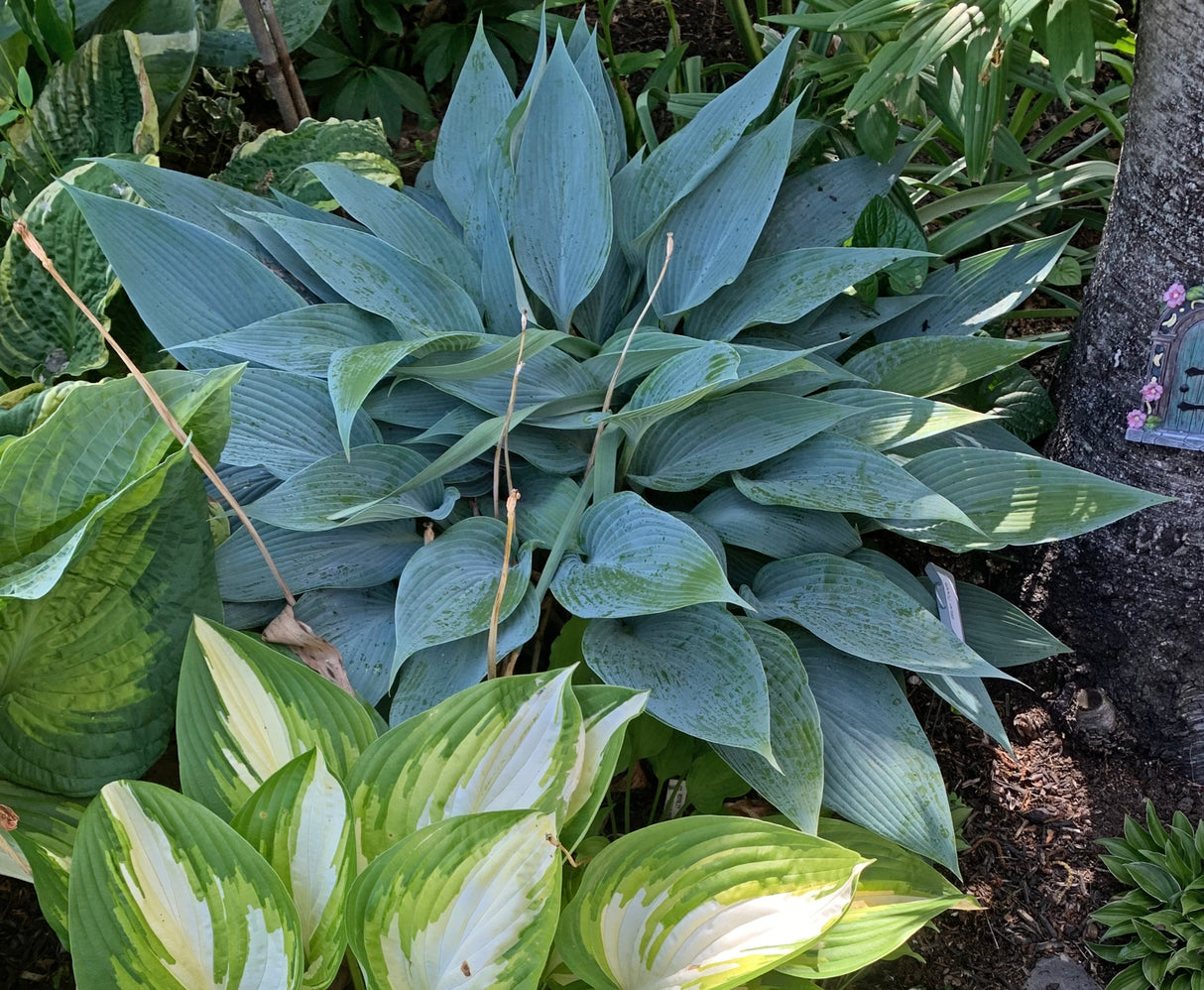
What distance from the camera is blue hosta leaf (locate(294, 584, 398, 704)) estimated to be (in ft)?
3.76

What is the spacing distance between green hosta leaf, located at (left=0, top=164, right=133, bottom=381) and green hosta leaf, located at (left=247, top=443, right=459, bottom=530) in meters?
0.43

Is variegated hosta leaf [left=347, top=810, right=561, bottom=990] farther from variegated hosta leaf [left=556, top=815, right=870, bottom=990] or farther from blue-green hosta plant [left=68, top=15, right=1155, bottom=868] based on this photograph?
blue-green hosta plant [left=68, top=15, right=1155, bottom=868]

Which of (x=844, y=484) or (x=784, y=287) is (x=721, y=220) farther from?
(x=844, y=484)

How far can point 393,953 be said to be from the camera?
837 mm

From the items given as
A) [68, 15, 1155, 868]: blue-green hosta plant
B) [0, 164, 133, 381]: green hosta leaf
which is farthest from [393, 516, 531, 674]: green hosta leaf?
[0, 164, 133, 381]: green hosta leaf

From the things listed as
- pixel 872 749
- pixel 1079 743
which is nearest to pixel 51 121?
pixel 872 749

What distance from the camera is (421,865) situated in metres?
0.82

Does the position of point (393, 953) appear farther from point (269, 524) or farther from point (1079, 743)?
point (1079, 743)

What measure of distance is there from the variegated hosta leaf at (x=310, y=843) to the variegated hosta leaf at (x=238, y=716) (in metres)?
0.08

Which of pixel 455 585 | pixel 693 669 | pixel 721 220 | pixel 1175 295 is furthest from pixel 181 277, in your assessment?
pixel 1175 295

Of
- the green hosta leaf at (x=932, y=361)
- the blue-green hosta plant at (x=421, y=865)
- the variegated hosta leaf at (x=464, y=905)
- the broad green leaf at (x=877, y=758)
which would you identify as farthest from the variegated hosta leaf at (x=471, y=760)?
the green hosta leaf at (x=932, y=361)

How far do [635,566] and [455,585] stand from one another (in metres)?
0.19

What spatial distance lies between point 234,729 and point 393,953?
28 cm

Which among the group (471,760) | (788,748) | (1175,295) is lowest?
(788,748)
